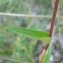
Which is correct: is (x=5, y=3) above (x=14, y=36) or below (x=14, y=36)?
above

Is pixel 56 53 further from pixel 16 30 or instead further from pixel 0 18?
pixel 16 30

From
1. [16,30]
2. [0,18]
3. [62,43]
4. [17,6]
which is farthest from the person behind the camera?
[62,43]

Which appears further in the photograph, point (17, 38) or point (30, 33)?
point (17, 38)

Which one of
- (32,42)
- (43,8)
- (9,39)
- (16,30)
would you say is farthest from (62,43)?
(16,30)

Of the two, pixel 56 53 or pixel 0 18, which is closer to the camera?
pixel 0 18

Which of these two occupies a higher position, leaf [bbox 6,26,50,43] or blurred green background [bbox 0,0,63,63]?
leaf [bbox 6,26,50,43]

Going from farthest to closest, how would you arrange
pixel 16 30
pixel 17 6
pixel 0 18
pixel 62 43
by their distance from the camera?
pixel 62 43 → pixel 0 18 → pixel 17 6 → pixel 16 30

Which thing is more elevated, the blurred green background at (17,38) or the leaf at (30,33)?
the leaf at (30,33)

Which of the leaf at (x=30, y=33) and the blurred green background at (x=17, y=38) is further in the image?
the blurred green background at (x=17, y=38)

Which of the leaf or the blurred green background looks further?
the blurred green background

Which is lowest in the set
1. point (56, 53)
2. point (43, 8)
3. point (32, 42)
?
point (56, 53)

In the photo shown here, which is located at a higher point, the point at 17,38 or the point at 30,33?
the point at 30,33
